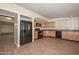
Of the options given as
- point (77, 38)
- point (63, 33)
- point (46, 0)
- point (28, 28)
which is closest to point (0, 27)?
point (28, 28)

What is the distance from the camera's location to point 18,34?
402cm

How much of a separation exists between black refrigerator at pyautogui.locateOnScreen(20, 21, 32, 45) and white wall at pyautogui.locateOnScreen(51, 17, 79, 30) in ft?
13.5

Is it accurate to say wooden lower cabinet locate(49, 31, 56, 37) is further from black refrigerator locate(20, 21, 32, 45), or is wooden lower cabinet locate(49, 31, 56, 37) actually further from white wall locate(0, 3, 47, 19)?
white wall locate(0, 3, 47, 19)

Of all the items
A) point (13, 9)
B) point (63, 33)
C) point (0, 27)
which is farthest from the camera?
point (0, 27)

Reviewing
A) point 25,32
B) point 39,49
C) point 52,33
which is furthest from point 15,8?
point 52,33

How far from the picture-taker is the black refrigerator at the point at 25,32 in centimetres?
434

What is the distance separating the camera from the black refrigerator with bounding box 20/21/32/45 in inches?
171

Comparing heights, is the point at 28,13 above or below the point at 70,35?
above

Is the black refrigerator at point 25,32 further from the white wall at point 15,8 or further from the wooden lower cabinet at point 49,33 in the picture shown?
the wooden lower cabinet at point 49,33

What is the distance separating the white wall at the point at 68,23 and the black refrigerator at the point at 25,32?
4.12m

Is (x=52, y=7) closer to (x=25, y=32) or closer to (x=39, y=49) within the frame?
(x=25, y=32)
